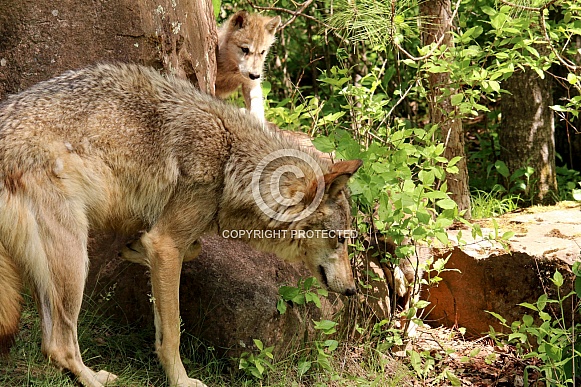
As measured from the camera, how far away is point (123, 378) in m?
4.75

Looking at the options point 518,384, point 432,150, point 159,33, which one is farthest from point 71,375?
point 518,384

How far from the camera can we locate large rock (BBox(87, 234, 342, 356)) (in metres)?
5.21

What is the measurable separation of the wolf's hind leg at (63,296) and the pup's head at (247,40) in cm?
357

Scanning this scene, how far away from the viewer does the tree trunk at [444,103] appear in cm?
678

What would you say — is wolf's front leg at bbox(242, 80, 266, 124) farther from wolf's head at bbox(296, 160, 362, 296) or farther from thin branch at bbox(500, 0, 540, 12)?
wolf's head at bbox(296, 160, 362, 296)

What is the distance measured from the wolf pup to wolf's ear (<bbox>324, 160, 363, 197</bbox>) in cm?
275

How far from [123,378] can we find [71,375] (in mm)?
436

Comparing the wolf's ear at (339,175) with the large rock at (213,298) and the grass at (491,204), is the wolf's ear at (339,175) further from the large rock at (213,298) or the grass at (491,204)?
the grass at (491,204)

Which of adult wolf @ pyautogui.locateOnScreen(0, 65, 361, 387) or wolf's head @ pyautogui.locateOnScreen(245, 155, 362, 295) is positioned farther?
wolf's head @ pyautogui.locateOnScreen(245, 155, 362, 295)

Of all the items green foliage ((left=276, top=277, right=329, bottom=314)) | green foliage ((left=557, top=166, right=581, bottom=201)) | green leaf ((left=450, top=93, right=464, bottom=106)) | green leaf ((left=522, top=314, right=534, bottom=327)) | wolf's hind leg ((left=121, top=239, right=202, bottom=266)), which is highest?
green leaf ((left=450, top=93, right=464, bottom=106))

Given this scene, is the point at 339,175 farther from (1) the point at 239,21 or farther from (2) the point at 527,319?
(1) the point at 239,21

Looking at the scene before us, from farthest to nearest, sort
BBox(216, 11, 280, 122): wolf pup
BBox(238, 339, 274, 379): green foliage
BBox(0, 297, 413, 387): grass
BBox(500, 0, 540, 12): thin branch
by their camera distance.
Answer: BBox(216, 11, 280, 122): wolf pup, BBox(500, 0, 540, 12): thin branch, BBox(238, 339, 274, 379): green foliage, BBox(0, 297, 413, 387): grass

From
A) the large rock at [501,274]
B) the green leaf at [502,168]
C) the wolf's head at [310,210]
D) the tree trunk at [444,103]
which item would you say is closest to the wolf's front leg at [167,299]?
the wolf's head at [310,210]

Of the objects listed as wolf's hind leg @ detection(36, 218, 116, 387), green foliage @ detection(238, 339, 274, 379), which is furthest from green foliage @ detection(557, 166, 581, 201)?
wolf's hind leg @ detection(36, 218, 116, 387)
